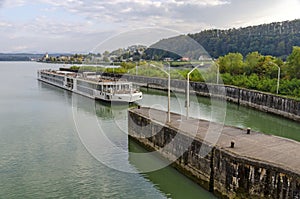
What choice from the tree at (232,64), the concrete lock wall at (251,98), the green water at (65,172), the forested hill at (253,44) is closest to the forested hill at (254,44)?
the forested hill at (253,44)

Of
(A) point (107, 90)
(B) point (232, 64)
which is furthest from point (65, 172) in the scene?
(B) point (232, 64)

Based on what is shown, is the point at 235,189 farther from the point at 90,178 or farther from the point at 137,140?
the point at 137,140

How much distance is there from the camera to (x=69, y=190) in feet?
45.2

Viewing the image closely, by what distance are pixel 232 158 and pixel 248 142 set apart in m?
2.26

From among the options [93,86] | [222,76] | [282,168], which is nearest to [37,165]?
[282,168]

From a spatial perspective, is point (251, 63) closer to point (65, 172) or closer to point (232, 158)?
point (65, 172)

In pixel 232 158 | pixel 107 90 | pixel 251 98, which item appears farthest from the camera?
pixel 107 90

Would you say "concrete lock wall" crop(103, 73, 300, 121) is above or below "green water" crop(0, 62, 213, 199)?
above

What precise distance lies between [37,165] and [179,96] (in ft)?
103

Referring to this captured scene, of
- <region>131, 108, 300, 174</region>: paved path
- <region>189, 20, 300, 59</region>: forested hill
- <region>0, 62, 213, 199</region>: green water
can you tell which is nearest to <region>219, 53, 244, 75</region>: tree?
<region>189, 20, 300, 59</region>: forested hill

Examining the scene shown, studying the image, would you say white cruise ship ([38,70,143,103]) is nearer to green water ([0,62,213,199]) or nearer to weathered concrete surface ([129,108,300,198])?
green water ([0,62,213,199])

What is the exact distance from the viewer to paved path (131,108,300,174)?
37.9 ft

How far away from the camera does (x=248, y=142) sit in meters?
13.9

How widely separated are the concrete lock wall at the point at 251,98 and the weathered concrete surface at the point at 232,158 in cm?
1361
